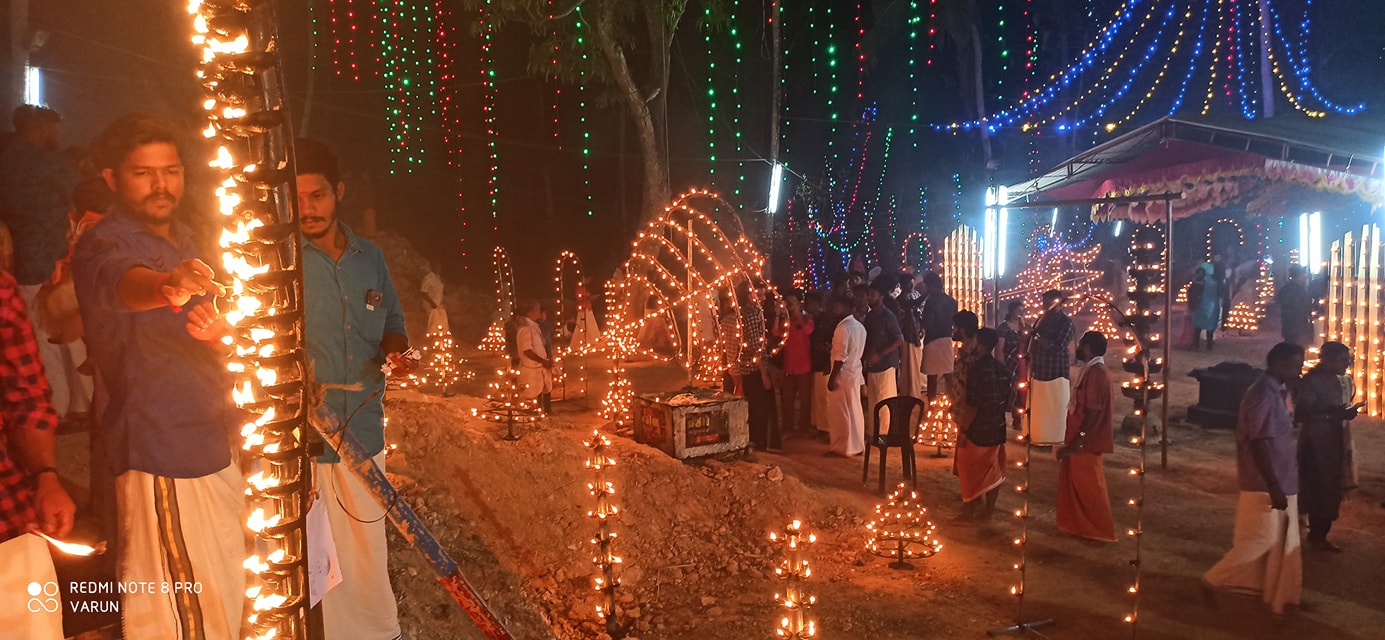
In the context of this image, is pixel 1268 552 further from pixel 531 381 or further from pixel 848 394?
pixel 531 381

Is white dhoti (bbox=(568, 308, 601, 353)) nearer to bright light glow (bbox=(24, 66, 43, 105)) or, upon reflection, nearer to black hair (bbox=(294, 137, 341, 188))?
bright light glow (bbox=(24, 66, 43, 105))

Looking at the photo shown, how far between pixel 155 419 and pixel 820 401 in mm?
8831

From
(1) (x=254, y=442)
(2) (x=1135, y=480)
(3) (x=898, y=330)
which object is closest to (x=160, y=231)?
(1) (x=254, y=442)

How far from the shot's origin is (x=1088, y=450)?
6.61 m

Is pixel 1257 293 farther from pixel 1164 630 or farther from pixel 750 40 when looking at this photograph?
pixel 1164 630

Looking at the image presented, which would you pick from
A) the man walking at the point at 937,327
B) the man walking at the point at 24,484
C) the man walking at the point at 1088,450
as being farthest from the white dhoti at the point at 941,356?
the man walking at the point at 24,484

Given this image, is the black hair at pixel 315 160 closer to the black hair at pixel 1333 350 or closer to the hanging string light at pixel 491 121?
the black hair at pixel 1333 350

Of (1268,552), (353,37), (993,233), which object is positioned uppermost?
(353,37)

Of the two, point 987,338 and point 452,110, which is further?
point 452,110

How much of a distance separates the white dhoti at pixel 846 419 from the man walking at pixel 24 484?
7.90 metres

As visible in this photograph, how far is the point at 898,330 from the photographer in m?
9.77

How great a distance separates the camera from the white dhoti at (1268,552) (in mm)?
5391

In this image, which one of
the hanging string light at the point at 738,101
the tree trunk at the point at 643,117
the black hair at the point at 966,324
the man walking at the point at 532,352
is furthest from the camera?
the hanging string light at the point at 738,101

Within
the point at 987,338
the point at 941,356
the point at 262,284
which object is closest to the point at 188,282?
the point at 262,284
